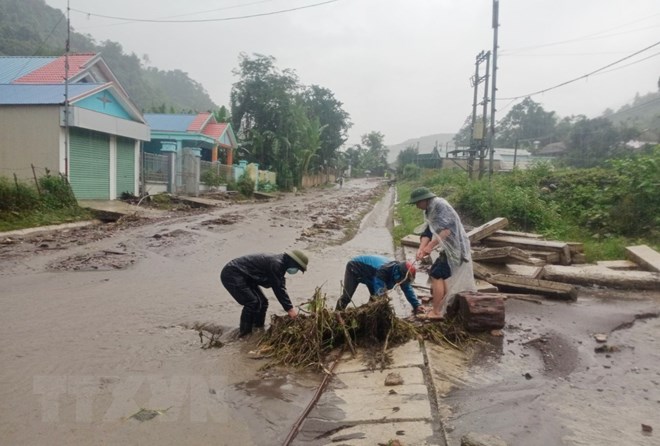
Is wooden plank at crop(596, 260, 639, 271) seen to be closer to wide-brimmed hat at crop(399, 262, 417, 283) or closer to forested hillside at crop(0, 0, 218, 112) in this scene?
wide-brimmed hat at crop(399, 262, 417, 283)

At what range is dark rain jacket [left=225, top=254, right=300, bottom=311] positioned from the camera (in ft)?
17.9

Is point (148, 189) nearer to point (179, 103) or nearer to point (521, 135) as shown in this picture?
point (521, 135)

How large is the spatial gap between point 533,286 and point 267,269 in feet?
13.3

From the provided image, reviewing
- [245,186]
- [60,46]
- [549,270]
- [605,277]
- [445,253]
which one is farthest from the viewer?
[60,46]

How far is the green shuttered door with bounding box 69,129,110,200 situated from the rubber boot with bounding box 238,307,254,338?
1410cm

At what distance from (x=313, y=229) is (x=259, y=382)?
39.0 feet

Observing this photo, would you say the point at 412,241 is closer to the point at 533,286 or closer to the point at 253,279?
the point at 533,286

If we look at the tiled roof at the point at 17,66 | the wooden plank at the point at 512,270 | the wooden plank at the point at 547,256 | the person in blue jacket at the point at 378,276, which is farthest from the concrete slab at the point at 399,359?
the tiled roof at the point at 17,66

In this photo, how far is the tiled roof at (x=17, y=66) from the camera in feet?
63.8

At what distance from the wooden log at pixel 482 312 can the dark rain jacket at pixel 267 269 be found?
1991 mm

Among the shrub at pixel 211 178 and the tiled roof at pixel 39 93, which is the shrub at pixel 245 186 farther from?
the tiled roof at pixel 39 93

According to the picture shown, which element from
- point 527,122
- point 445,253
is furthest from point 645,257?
point 527,122

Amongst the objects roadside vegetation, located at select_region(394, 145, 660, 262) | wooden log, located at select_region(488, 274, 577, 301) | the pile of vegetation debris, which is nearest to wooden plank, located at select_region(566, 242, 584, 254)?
roadside vegetation, located at select_region(394, 145, 660, 262)

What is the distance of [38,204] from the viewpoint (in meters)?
13.7
